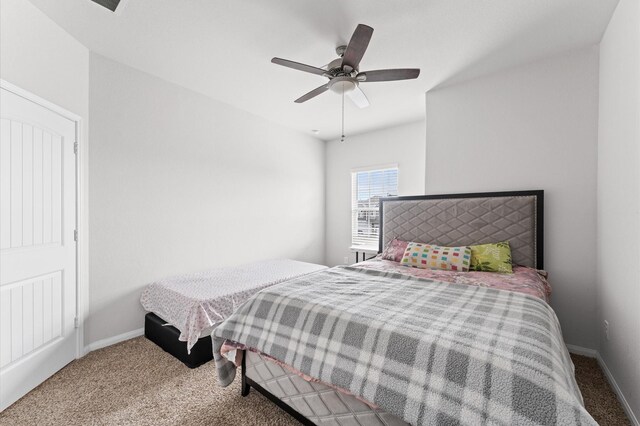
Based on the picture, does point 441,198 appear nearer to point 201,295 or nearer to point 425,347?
point 425,347

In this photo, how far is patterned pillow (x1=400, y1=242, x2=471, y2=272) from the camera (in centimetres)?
259

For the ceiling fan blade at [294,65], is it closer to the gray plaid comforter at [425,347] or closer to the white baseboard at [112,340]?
the gray plaid comforter at [425,347]

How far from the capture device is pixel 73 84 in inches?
90.5

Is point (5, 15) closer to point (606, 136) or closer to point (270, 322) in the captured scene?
point (270, 322)

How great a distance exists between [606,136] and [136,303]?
4.45 meters

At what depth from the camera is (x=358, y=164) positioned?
15.9ft

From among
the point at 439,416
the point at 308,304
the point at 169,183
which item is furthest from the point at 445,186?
the point at 169,183

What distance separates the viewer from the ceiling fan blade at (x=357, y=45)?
5.69 feet

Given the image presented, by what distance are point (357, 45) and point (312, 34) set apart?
1.78 feet

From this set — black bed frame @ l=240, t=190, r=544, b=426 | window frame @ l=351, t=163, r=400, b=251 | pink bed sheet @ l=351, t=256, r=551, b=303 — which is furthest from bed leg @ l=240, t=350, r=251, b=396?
window frame @ l=351, t=163, r=400, b=251

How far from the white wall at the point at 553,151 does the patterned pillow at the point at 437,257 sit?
810 millimetres

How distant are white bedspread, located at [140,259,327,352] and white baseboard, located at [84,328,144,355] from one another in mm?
273

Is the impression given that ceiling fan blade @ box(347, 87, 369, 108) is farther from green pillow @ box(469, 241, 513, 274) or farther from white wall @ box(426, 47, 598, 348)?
green pillow @ box(469, 241, 513, 274)

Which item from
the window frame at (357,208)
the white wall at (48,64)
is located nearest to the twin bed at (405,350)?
the white wall at (48,64)
